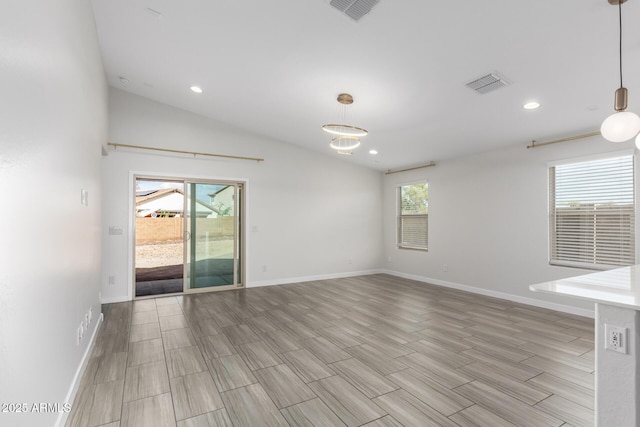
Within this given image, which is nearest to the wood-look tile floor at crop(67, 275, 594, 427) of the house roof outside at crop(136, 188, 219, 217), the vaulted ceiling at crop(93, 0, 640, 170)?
the vaulted ceiling at crop(93, 0, 640, 170)

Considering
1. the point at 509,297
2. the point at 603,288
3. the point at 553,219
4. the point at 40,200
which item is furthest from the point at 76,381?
the point at 553,219

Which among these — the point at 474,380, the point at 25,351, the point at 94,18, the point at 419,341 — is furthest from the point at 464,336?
the point at 94,18

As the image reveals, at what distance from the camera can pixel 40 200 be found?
1.51 meters

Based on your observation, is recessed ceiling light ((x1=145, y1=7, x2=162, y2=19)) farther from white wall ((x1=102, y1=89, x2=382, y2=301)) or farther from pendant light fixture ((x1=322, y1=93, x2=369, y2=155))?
white wall ((x1=102, y1=89, x2=382, y2=301))

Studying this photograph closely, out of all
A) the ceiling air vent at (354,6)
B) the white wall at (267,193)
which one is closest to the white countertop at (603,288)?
the ceiling air vent at (354,6)

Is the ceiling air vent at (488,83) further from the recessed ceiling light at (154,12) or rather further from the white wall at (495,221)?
the recessed ceiling light at (154,12)

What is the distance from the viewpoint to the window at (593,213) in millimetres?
3891

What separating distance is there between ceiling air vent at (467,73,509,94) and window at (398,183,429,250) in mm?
3343

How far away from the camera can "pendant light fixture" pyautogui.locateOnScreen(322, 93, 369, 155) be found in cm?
355

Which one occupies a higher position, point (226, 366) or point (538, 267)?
point (538, 267)

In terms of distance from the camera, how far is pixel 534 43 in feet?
8.46

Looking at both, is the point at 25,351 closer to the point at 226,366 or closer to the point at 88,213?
the point at 226,366

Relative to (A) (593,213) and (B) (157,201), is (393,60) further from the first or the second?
(B) (157,201)

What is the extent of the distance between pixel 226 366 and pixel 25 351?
165 cm
